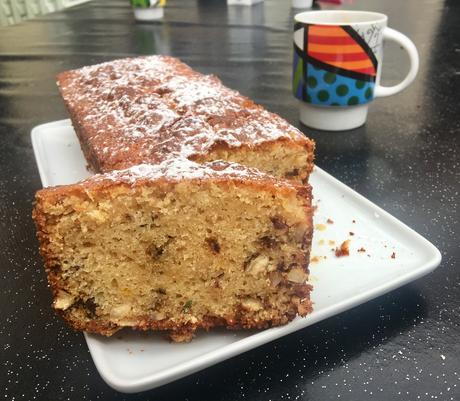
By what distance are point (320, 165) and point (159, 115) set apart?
0.56m

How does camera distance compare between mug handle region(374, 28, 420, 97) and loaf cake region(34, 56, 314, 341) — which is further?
mug handle region(374, 28, 420, 97)

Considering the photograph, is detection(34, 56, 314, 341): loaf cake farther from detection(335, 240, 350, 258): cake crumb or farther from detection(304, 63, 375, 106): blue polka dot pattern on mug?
detection(304, 63, 375, 106): blue polka dot pattern on mug

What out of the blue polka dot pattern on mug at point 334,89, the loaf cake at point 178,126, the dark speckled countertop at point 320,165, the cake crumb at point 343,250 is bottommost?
the dark speckled countertop at point 320,165

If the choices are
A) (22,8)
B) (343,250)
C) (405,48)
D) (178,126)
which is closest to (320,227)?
(343,250)

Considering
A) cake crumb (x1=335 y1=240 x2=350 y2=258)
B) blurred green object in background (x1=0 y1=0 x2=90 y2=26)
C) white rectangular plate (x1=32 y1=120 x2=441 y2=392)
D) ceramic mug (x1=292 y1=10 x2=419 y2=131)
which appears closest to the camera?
white rectangular plate (x1=32 y1=120 x2=441 y2=392)

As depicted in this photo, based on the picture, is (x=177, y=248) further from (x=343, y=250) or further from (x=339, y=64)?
(x=339, y=64)

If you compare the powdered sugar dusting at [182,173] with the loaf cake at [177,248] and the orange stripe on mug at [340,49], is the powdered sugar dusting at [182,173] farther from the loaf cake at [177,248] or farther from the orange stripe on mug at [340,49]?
the orange stripe on mug at [340,49]

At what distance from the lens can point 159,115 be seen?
4.00 ft

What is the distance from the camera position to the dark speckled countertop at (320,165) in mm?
777

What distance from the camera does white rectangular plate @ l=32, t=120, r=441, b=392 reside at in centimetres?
75

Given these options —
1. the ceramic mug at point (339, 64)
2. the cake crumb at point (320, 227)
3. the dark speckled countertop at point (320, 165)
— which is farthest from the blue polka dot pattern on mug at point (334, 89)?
the cake crumb at point (320, 227)

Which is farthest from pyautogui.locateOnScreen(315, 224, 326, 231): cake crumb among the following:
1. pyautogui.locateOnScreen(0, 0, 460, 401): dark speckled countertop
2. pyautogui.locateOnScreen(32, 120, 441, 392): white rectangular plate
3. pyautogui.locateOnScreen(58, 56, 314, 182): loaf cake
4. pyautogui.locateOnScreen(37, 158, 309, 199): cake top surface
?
pyautogui.locateOnScreen(37, 158, 309, 199): cake top surface

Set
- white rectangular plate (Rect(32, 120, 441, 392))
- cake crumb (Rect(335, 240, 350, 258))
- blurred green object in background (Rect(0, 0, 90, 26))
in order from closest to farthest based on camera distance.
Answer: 1. white rectangular plate (Rect(32, 120, 441, 392))
2. cake crumb (Rect(335, 240, 350, 258))
3. blurred green object in background (Rect(0, 0, 90, 26))

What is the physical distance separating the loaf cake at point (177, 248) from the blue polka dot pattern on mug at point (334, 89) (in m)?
0.87
